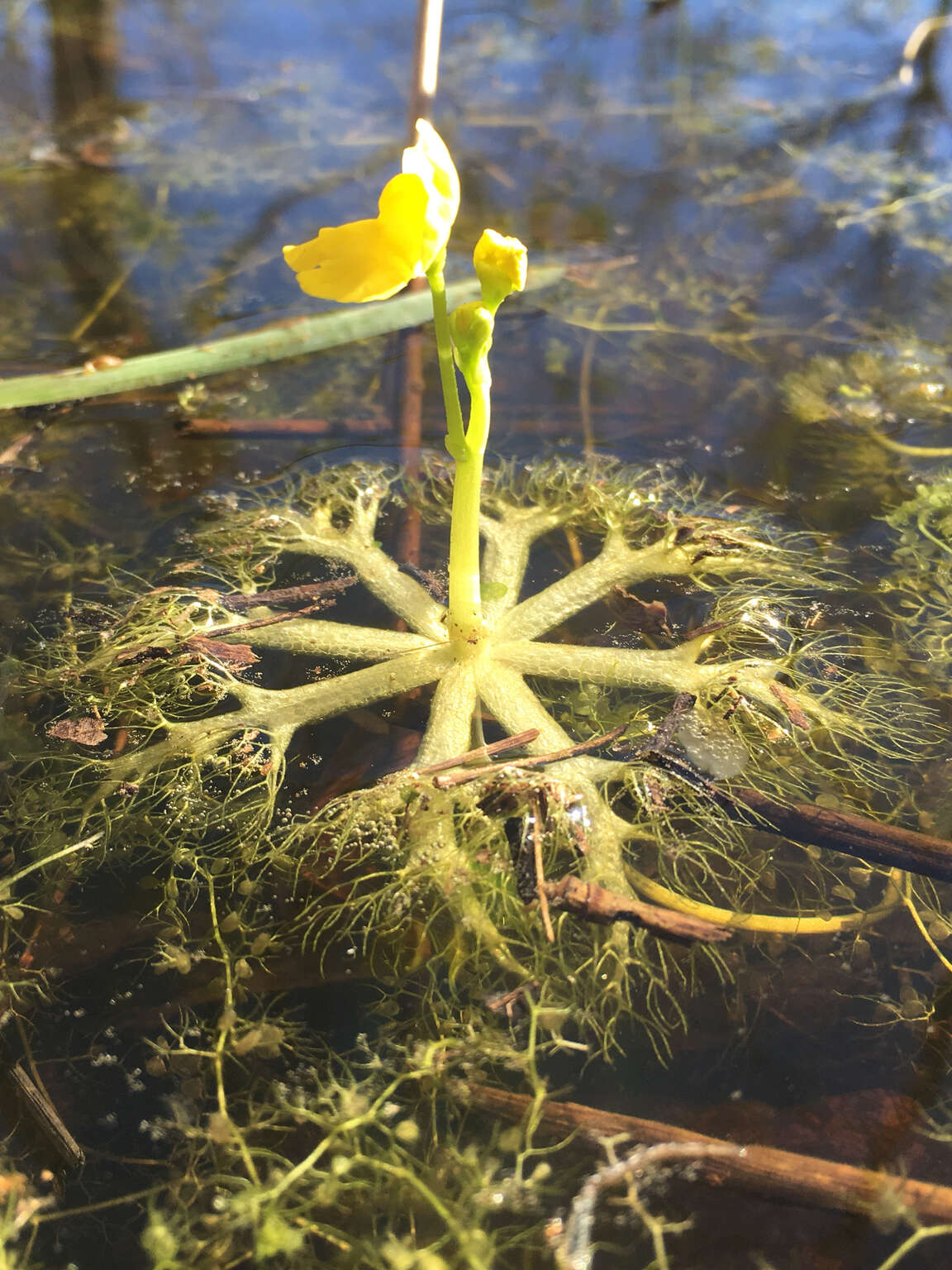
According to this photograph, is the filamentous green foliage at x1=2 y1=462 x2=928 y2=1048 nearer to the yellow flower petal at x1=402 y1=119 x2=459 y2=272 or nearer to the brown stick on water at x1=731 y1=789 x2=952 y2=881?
the brown stick on water at x1=731 y1=789 x2=952 y2=881

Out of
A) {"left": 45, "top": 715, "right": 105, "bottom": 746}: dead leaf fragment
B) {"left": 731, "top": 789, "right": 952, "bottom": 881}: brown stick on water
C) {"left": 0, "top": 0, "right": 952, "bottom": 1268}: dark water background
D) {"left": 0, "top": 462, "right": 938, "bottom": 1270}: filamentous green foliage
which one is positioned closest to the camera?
{"left": 0, "top": 462, "right": 938, "bottom": 1270}: filamentous green foliage

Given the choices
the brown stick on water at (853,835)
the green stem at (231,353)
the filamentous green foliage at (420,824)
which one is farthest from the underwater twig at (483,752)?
the green stem at (231,353)

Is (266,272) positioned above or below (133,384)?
above

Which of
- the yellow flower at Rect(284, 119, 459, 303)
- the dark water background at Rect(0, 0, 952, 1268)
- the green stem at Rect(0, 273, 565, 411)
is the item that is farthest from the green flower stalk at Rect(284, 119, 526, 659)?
the green stem at Rect(0, 273, 565, 411)

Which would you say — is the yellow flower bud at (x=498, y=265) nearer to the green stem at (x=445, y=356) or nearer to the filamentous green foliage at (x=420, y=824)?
the green stem at (x=445, y=356)

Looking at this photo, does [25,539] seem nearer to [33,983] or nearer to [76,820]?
[76,820]

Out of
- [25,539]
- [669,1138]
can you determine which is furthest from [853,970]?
[25,539]
